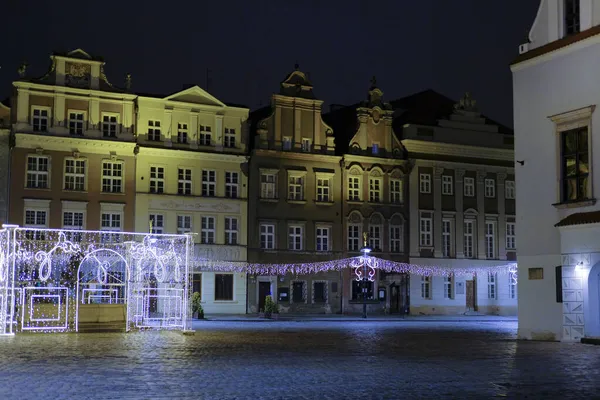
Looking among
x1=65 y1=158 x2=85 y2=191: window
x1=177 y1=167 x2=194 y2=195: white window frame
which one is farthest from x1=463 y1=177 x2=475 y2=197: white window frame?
x1=65 y1=158 x2=85 y2=191: window

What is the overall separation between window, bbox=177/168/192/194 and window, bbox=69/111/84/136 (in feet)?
20.8

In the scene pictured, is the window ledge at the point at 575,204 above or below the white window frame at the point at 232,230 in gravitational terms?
below

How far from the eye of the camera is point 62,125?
50281 mm

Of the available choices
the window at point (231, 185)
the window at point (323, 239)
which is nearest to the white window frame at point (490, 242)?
the window at point (323, 239)

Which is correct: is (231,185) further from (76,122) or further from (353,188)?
(76,122)

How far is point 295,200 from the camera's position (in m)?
56.6

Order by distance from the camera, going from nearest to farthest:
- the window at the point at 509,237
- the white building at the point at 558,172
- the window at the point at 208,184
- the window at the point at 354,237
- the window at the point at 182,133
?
the white building at the point at 558,172 < the window at the point at 182,133 < the window at the point at 208,184 < the window at the point at 354,237 < the window at the point at 509,237

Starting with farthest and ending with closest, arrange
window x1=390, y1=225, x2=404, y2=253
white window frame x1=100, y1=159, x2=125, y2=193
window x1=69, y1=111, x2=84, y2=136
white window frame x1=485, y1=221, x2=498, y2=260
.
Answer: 1. white window frame x1=485, y1=221, x2=498, y2=260
2. window x1=390, y1=225, x2=404, y2=253
3. white window frame x1=100, y1=159, x2=125, y2=193
4. window x1=69, y1=111, x2=84, y2=136

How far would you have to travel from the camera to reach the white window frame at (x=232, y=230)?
2144 inches

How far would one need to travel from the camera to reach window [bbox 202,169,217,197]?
178 feet

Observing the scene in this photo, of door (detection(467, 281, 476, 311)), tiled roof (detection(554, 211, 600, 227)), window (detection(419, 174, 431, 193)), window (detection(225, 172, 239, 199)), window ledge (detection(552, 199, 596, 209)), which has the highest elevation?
window (detection(419, 174, 431, 193))

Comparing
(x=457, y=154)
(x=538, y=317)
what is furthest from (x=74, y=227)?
(x=538, y=317)

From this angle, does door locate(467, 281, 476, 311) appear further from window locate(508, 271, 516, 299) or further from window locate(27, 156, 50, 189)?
window locate(27, 156, 50, 189)

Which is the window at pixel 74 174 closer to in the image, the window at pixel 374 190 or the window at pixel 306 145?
the window at pixel 306 145
